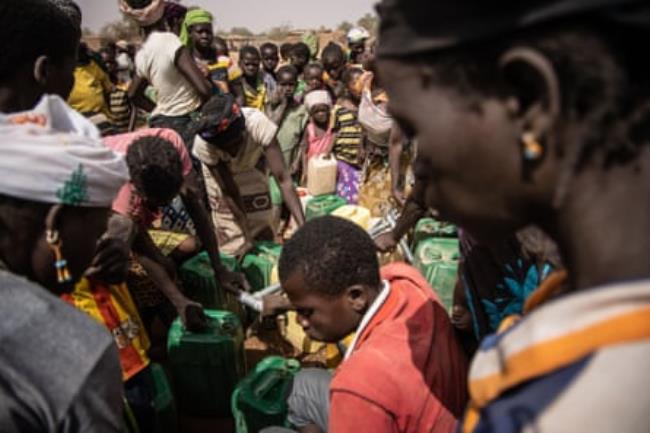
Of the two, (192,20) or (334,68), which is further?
(334,68)

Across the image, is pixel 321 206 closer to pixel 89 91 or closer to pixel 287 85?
pixel 287 85

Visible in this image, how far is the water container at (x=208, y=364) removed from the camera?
8.01ft

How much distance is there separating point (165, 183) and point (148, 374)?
0.83 metres

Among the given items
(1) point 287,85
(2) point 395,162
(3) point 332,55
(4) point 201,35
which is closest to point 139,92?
(4) point 201,35

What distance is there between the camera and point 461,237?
2.19m

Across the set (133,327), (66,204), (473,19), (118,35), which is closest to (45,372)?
(66,204)

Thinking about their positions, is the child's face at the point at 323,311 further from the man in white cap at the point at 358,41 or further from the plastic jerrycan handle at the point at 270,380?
the man in white cap at the point at 358,41

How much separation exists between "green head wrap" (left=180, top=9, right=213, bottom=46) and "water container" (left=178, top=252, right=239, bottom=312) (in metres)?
3.27

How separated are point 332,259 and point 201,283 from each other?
1581mm

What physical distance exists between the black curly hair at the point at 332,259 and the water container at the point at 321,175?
3.44 m

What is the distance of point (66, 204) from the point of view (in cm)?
111

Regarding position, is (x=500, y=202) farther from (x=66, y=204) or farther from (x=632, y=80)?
(x=66, y=204)

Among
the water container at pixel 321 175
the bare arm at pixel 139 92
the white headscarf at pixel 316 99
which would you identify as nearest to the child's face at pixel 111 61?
the bare arm at pixel 139 92

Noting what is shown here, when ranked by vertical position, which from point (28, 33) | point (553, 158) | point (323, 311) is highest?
point (28, 33)
